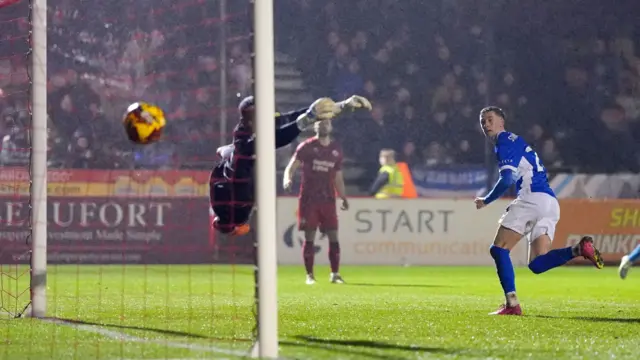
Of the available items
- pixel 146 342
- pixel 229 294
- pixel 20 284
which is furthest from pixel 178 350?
pixel 20 284

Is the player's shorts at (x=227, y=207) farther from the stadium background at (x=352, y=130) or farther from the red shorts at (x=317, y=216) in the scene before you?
the red shorts at (x=317, y=216)

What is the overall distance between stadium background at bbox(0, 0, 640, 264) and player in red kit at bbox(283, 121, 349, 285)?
335 cm

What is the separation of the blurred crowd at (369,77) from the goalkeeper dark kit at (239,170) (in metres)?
9.87

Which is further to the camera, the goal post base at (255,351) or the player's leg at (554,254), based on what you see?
the player's leg at (554,254)

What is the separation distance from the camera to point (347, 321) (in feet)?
28.3

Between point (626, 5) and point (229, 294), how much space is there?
1330 cm

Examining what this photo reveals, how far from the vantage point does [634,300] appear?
A: 1181 centimetres

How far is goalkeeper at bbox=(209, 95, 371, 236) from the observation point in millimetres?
8539

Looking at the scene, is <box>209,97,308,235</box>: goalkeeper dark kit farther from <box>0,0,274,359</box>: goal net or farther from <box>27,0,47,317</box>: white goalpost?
<box>0,0,274,359</box>: goal net

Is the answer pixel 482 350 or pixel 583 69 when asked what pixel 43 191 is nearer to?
pixel 482 350

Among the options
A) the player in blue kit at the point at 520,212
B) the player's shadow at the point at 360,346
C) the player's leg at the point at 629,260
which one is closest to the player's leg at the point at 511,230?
the player in blue kit at the point at 520,212

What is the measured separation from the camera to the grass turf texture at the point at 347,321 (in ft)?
21.8

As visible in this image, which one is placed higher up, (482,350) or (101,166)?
(101,166)

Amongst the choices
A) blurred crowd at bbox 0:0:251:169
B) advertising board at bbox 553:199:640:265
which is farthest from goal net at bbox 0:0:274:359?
advertising board at bbox 553:199:640:265
